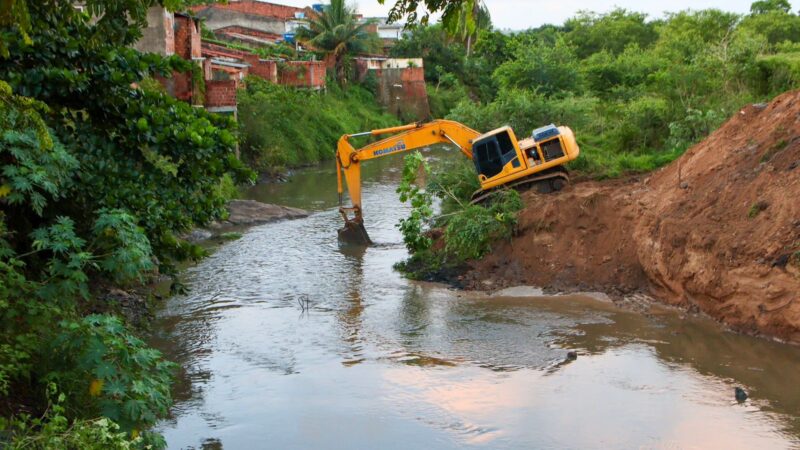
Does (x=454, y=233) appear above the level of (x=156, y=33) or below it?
below

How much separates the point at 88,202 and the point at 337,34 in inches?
1477

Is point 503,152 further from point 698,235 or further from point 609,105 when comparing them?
point 609,105

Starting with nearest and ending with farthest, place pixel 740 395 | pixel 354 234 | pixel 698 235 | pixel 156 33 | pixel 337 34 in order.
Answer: pixel 740 395 < pixel 698 235 < pixel 354 234 < pixel 156 33 < pixel 337 34

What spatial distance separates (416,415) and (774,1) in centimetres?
5380

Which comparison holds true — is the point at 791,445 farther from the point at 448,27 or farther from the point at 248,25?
the point at 248,25

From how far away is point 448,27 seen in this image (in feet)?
24.6

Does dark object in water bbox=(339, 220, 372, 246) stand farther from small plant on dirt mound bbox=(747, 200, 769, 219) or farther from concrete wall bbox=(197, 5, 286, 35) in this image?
concrete wall bbox=(197, 5, 286, 35)

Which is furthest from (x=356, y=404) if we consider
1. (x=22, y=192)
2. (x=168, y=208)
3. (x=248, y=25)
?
(x=248, y=25)

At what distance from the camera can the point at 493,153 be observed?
18609 mm

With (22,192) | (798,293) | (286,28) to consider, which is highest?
(286,28)

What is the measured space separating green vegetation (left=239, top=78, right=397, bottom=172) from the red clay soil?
47.4 ft

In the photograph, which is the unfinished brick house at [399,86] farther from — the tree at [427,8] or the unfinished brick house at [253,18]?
the tree at [427,8]

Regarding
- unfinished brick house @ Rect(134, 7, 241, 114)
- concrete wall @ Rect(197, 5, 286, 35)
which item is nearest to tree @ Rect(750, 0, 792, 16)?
concrete wall @ Rect(197, 5, 286, 35)

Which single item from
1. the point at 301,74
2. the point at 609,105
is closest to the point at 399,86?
the point at 301,74
